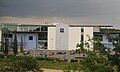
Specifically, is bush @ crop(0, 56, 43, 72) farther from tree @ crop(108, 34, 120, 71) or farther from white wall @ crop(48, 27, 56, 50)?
white wall @ crop(48, 27, 56, 50)

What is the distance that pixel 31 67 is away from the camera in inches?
462

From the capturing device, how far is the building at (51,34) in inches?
2286

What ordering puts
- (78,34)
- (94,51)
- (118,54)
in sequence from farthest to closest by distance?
(78,34), (118,54), (94,51)

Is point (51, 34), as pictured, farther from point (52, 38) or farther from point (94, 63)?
point (94, 63)

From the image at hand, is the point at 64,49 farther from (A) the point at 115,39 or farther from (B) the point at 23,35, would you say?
(A) the point at 115,39

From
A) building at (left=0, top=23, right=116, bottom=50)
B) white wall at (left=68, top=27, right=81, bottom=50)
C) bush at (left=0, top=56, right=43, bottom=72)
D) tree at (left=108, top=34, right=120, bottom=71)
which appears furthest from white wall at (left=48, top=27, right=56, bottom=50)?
bush at (left=0, top=56, right=43, bottom=72)

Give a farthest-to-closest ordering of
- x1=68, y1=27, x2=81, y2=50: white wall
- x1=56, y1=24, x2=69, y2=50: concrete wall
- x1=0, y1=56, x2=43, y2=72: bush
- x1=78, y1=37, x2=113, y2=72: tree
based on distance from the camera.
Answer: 1. x1=56, y1=24, x2=69, y2=50: concrete wall
2. x1=68, y1=27, x2=81, y2=50: white wall
3. x1=0, y1=56, x2=43, y2=72: bush
4. x1=78, y1=37, x2=113, y2=72: tree

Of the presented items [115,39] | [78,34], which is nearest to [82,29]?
[78,34]

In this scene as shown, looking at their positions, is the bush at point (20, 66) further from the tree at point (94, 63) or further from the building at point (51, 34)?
the building at point (51, 34)

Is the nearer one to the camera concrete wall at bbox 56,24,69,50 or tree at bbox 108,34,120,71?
tree at bbox 108,34,120,71

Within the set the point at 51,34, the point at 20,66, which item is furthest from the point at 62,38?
the point at 20,66

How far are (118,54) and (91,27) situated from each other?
48.1 m

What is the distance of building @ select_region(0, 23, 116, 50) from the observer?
58.1 m

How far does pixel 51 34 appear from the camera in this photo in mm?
59406
